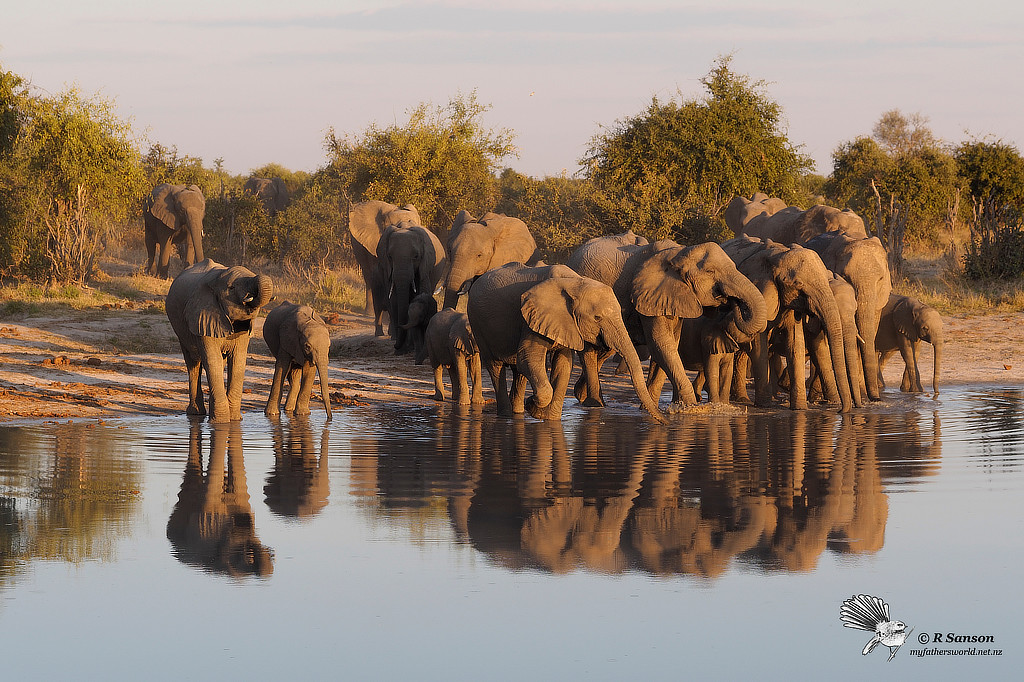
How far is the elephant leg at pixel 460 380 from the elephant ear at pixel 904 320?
17.6ft

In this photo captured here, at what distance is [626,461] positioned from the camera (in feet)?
32.8

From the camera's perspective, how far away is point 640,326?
1465 cm

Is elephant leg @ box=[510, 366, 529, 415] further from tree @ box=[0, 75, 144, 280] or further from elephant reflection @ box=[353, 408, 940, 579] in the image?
tree @ box=[0, 75, 144, 280]

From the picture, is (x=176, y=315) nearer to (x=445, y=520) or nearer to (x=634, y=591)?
(x=445, y=520)

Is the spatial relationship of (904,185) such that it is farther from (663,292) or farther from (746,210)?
(663,292)

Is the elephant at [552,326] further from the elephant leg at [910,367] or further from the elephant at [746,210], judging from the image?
the elephant at [746,210]

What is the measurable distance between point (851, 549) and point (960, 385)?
1067 centimetres

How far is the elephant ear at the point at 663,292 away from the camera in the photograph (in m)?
13.7

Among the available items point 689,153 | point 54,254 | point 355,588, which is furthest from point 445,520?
point 689,153

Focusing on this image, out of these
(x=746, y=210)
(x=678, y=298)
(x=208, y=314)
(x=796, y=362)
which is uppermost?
(x=746, y=210)

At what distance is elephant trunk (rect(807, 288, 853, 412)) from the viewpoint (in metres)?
13.6

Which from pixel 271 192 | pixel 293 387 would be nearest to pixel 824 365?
pixel 293 387

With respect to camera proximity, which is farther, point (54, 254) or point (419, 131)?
point (419, 131)

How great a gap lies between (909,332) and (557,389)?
492cm
